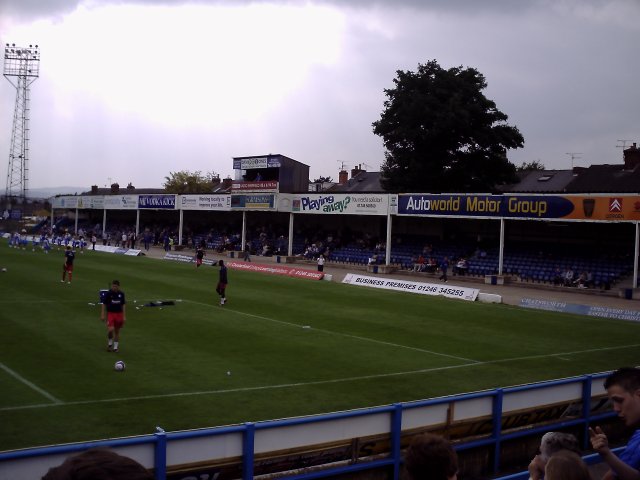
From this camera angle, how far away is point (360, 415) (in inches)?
373

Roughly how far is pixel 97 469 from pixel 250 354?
17.1 metres

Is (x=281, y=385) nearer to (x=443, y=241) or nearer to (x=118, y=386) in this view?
(x=118, y=386)

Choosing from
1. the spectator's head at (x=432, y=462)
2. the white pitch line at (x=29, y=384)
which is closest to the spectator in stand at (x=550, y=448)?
the spectator's head at (x=432, y=462)

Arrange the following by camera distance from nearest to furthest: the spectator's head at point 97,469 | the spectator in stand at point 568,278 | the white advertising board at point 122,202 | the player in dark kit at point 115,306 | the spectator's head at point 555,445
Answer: the spectator's head at point 97,469 < the spectator's head at point 555,445 < the player in dark kit at point 115,306 < the spectator in stand at point 568,278 < the white advertising board at point 122,202

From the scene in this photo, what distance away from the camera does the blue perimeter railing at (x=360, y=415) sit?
7.51 m

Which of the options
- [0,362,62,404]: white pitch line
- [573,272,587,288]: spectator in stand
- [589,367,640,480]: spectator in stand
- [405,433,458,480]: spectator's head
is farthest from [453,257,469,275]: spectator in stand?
[405,433,458,480]: spectator's head

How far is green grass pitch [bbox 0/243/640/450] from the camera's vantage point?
1345cm

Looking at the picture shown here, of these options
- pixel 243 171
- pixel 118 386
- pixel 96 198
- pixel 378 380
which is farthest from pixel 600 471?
pixel 96 198

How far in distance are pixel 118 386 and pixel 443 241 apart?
1601 inches

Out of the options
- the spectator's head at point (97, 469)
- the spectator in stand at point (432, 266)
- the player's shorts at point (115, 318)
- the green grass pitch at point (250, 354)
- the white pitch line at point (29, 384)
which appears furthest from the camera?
the spectator in stand at point (432, 266)

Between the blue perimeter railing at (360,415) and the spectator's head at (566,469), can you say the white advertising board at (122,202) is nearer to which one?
the blue perimeter railing at (360,415)

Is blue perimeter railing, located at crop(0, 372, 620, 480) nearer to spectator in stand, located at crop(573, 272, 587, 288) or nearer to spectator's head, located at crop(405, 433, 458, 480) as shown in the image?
spectator's head, located at crop(405, 433, 458, 480)

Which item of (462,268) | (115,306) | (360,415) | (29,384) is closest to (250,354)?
(115,306)

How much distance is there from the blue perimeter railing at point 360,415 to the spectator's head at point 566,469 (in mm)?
4780
